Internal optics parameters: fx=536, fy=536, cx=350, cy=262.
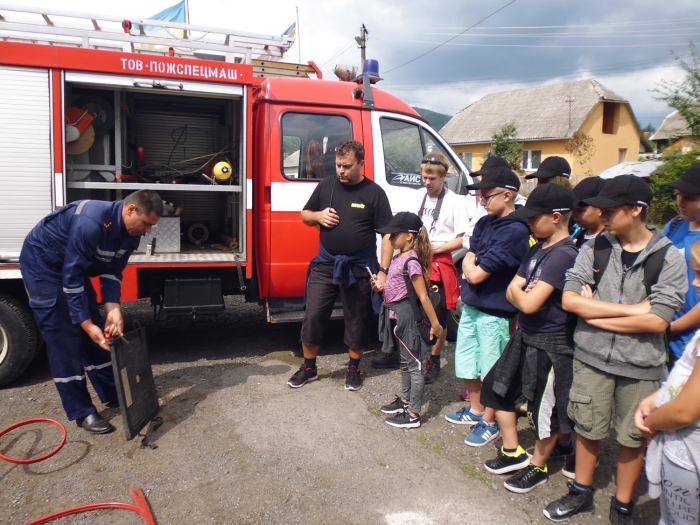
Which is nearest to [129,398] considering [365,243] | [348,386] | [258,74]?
[348,386]

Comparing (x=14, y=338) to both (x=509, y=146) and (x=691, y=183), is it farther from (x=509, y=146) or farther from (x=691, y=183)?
(x=509, y=146)

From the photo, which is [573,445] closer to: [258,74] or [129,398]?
[129,398]

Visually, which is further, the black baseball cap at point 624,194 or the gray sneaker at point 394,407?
the gray sneaker at point 394,407

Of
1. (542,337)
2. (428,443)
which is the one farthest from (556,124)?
(542,337)

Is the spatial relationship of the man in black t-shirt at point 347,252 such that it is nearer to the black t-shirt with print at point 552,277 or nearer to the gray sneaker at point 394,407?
the gray sneaker at point 394,407

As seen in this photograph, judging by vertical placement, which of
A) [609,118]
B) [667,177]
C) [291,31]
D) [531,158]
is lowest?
[667,177]

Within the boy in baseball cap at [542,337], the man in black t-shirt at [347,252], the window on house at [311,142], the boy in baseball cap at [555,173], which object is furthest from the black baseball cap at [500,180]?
the window on house at [311,142]

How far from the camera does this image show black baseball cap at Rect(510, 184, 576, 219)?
2879 millimetres

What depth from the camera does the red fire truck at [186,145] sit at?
420cm

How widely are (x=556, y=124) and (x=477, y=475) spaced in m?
29.7

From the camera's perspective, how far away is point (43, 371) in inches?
191

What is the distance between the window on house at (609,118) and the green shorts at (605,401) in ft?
109

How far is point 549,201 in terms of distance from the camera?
2877mm

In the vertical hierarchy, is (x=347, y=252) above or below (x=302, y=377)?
above
